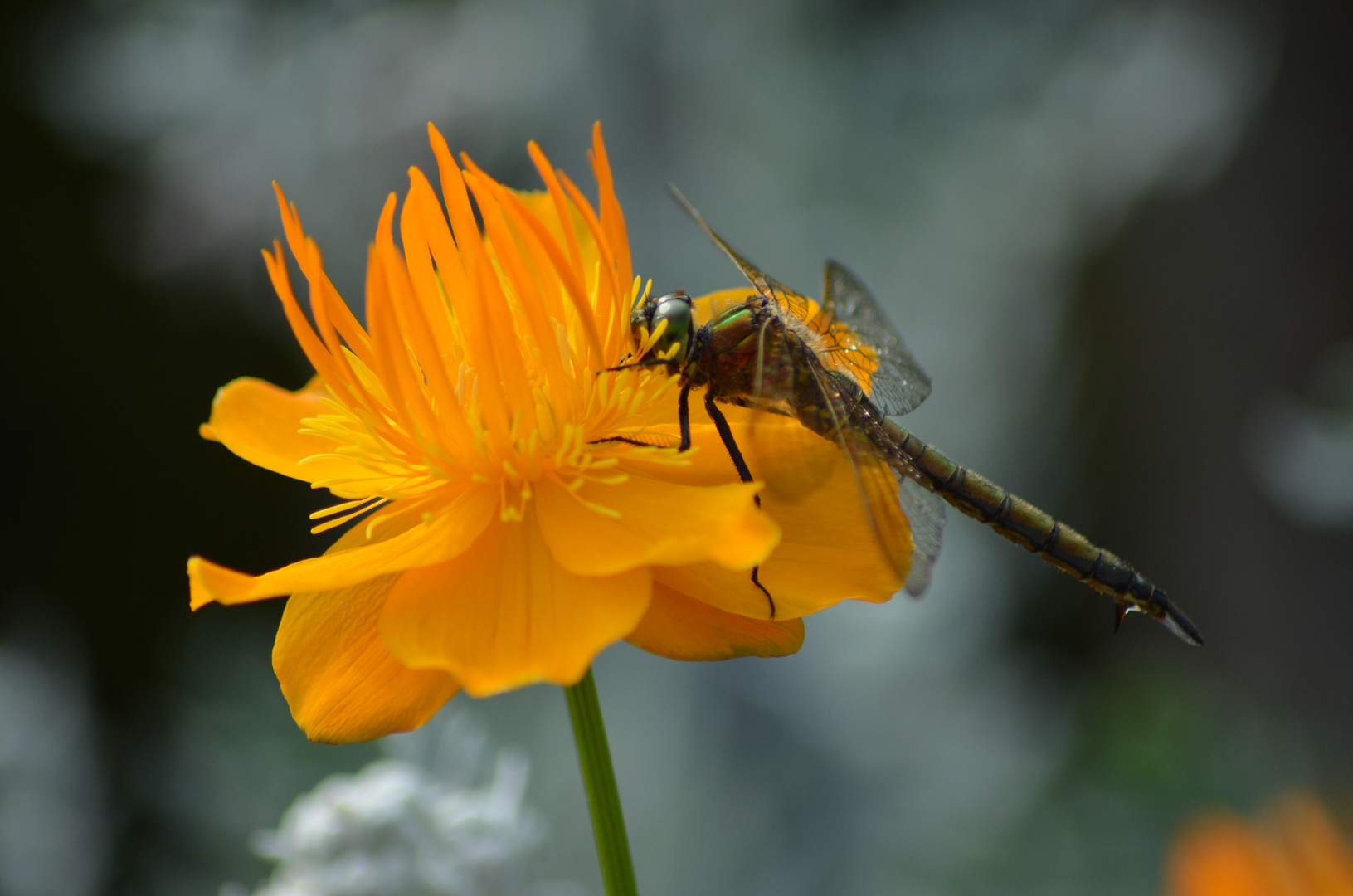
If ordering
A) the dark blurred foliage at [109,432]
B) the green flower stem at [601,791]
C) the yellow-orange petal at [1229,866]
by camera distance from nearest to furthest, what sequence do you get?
the green flower stem at [601,791] < the yellow-orange petal at [1229,866] < the dark blurred foliage at [109,432]

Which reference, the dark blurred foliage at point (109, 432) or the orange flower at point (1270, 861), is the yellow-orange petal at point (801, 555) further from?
the dark blurred foliage at point (109, 432)

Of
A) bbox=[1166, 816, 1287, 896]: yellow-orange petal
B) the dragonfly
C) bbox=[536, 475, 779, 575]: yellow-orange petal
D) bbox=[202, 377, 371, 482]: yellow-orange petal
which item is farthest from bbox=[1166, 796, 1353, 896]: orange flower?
bbox=[202, 377, 371, 482]: yellow-orange petal

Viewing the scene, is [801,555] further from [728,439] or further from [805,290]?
[805,290]

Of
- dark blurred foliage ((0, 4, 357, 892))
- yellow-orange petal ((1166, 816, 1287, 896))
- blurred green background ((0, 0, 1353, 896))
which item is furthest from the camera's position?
dark blurred foliage ((0, 4, 357, 892))

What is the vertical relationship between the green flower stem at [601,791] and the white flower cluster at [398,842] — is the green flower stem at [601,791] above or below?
above

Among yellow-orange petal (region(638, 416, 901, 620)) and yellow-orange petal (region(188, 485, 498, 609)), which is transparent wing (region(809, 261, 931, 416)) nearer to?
yellow-orange petal (region(638, 416, 901, 620))

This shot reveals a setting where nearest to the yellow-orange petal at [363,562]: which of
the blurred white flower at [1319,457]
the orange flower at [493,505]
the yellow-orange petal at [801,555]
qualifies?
the orange flower at [493,505]

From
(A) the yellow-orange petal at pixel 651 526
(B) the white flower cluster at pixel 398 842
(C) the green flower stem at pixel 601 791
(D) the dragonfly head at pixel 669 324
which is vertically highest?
(D) the dragonfly head at pixel 669 324
